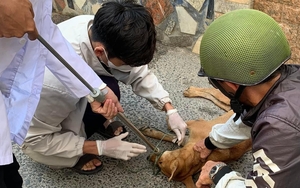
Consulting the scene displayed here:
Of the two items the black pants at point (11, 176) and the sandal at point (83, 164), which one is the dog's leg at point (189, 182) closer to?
the sandal at point (83, 164)

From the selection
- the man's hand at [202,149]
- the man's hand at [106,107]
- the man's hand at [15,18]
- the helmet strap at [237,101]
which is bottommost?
the man's hand at [202,149]

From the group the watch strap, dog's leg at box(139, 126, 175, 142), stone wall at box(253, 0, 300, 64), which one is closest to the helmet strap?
the watch strap

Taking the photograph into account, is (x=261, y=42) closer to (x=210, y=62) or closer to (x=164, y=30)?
(x=210, y=62)

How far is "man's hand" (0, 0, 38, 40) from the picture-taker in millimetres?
1112

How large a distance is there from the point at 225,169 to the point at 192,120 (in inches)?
25.2

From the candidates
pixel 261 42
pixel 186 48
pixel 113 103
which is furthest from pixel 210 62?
pixel 186 48

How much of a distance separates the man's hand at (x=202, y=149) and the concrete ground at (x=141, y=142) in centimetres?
13

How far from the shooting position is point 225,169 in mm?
1700

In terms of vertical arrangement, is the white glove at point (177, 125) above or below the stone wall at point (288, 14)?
below

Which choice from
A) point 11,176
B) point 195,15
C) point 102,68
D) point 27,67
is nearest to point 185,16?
Result: point 195,15

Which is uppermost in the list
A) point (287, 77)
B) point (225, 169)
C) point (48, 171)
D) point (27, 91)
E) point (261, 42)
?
point (261, 42)

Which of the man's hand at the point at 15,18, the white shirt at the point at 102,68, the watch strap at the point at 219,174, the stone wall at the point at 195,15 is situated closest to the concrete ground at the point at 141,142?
the stone wall at the point at 195,15

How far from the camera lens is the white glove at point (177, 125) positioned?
6.97 ft

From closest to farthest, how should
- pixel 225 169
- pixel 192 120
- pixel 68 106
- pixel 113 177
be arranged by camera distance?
pixel 225 169
pixel 68 106
pixel 113 177
pixel 192 120
